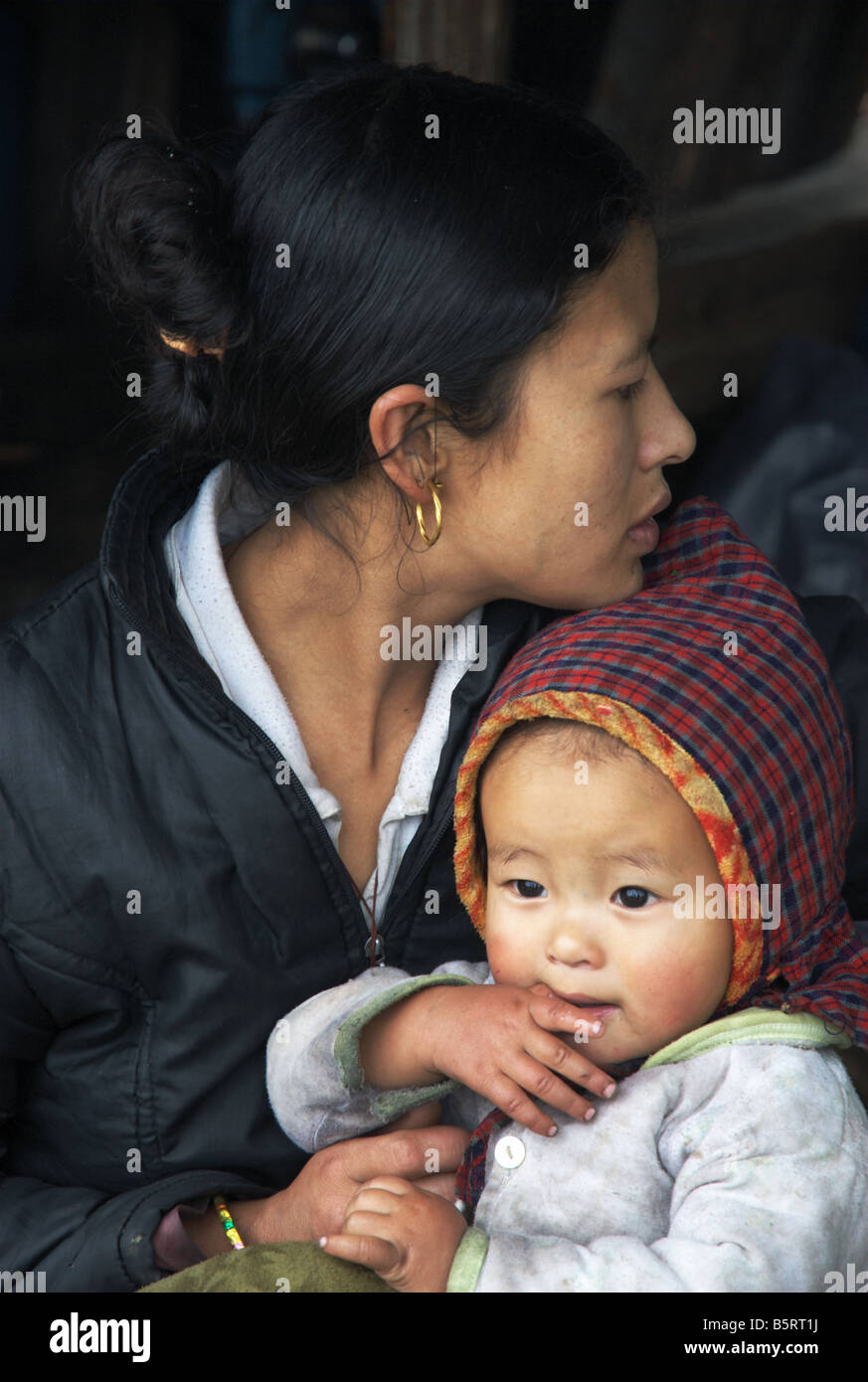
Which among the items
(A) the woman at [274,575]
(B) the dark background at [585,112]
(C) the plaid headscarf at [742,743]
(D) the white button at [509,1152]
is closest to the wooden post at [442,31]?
(B) the dark background at [585,112]

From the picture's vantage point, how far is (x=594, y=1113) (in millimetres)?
1384

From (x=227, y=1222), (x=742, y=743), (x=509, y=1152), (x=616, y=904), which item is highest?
(x=742, y=743)

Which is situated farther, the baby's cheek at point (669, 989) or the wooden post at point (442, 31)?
the wooden post at point (442, 31)

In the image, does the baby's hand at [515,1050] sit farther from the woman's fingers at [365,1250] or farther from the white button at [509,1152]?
the woman's fingers at [365,1250]

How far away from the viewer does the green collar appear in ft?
4.42

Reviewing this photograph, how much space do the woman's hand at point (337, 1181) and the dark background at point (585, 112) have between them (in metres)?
1.71

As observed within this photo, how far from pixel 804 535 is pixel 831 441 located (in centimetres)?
22

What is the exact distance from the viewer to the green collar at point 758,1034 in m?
1.35

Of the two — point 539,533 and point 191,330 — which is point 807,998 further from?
point 191,330

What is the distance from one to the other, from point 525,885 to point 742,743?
0.27 m

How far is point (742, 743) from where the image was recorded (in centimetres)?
135

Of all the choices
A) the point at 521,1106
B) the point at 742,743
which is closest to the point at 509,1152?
the point at 521,1106

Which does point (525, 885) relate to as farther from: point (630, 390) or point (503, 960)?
point (630, 390)

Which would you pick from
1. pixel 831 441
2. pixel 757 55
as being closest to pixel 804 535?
pixel 831 441
